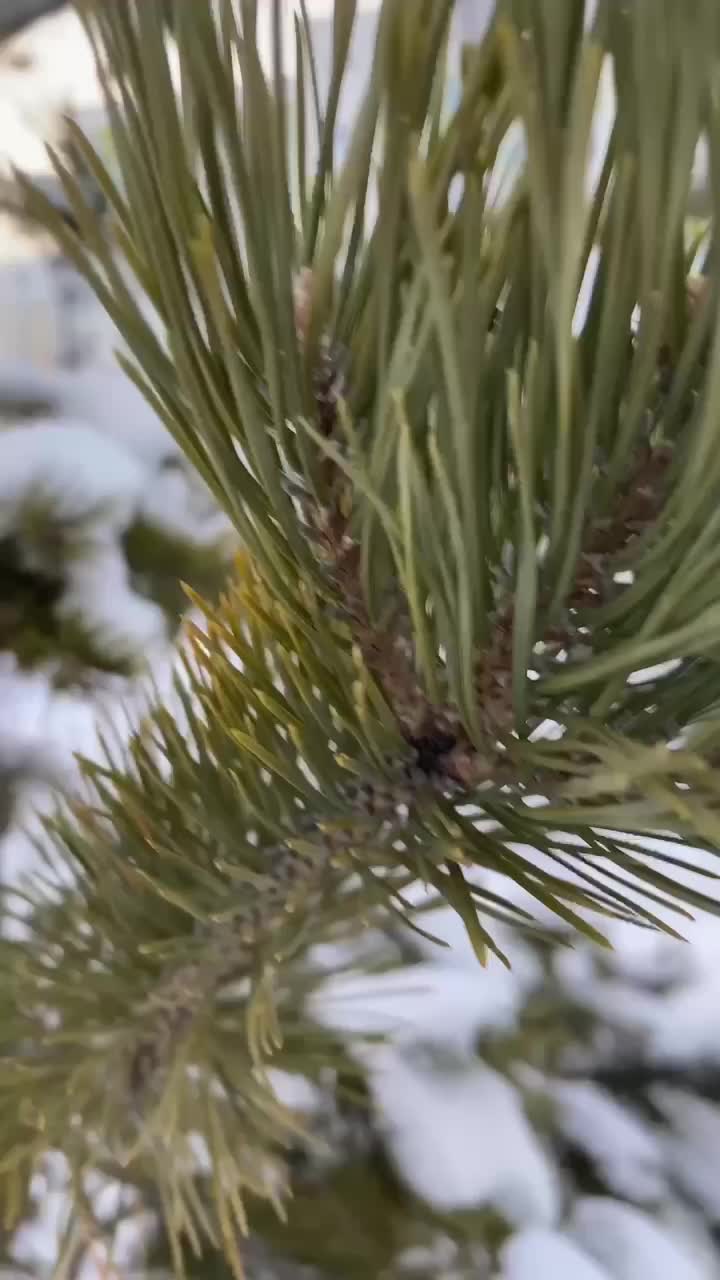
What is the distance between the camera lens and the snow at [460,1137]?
1.34 feet

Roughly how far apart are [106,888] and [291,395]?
15 cm

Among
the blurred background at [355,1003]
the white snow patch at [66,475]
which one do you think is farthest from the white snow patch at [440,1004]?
the white snow patch at [66,475]

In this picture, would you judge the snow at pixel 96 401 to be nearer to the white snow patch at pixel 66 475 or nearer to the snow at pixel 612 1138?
the white snow patch at pixel 66 475

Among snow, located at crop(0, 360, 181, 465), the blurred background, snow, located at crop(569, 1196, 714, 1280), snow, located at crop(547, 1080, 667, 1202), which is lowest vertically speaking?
snow, located at crop(569, 1196, 714, 1280)

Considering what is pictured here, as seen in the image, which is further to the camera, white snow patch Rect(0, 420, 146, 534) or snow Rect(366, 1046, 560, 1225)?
white snow patch Rect(0, 420, 146, 534)

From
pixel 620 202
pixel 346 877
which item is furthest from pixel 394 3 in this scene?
pixel 346 877

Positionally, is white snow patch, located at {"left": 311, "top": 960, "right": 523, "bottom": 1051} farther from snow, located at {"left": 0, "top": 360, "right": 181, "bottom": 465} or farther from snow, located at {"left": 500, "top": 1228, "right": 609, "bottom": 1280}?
snow, located at {"left": 0, "top": 360, "right": 181, "bottom": 465}

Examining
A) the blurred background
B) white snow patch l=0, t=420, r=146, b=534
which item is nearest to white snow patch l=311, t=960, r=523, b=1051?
the blurred background

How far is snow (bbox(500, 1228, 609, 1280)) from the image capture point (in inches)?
15.4

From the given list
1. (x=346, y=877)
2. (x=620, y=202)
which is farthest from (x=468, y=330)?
(x=346, y=877)

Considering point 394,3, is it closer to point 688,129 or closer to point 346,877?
point 688,129

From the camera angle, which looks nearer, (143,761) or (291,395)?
(291,395)

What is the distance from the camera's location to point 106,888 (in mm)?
250

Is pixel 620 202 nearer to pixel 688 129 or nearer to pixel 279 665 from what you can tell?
pixel 688 129
